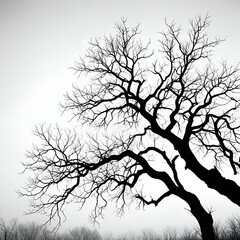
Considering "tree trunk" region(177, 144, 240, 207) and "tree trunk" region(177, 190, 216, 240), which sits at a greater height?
"tree trunk" region(177, 144, 240, 207)

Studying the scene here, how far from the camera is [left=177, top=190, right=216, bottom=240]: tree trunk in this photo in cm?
791

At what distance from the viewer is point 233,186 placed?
786 cm

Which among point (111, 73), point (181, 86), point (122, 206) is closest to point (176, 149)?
point (181, 86)

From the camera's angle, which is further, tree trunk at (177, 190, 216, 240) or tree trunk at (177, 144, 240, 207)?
tree trunk at (177, 190, 216, 240)

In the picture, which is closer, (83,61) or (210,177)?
(210,177)

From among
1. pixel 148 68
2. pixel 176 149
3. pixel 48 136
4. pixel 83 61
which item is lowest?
pixel 176 149

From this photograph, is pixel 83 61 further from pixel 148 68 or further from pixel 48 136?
pixel 48 136

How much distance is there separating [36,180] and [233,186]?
7149 mm

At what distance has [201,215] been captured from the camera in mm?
8133

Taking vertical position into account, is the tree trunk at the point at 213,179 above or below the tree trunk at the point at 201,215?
above

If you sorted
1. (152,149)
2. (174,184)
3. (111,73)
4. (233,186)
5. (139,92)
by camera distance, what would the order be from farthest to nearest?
(111,73) < (139,92) < (152,149) < (174,184) < (233,186)

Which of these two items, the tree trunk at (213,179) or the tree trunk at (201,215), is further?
the tree trunk at (201,215)

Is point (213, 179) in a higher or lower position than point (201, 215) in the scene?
higher

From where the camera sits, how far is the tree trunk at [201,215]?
7914mm
